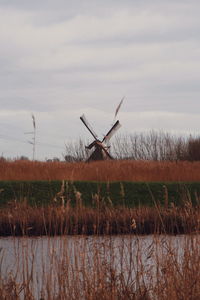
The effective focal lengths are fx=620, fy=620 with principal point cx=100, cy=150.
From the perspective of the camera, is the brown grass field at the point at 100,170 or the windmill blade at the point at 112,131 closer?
the brown grass field at the point at 100,170

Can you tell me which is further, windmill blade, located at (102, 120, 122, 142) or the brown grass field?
windmill blade, located at (102, 120, 122, 142)

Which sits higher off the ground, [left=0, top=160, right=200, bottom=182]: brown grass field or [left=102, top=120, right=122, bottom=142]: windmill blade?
[left=102, top=120, right=122, bottom=142]: windmill blade

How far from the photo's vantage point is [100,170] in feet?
53.5

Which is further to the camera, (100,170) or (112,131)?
(112,131)

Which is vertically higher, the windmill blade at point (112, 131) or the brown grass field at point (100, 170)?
the windmill blade at point (112, 131)

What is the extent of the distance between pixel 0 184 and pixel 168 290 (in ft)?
39.8

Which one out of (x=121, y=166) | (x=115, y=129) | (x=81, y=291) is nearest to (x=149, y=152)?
(x=115, y=129)

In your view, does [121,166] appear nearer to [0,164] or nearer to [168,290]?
[0,164]

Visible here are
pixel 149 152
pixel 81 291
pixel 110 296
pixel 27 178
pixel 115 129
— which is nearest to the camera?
pixel 110 296

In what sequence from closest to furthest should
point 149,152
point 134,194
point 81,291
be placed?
1. point 81,291
2. point 134,194
3. point 149,152

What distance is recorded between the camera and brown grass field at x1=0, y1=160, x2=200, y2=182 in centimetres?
1666

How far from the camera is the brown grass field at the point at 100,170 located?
16.7 m

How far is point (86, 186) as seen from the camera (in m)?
15.7

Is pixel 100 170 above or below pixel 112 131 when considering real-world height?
below
